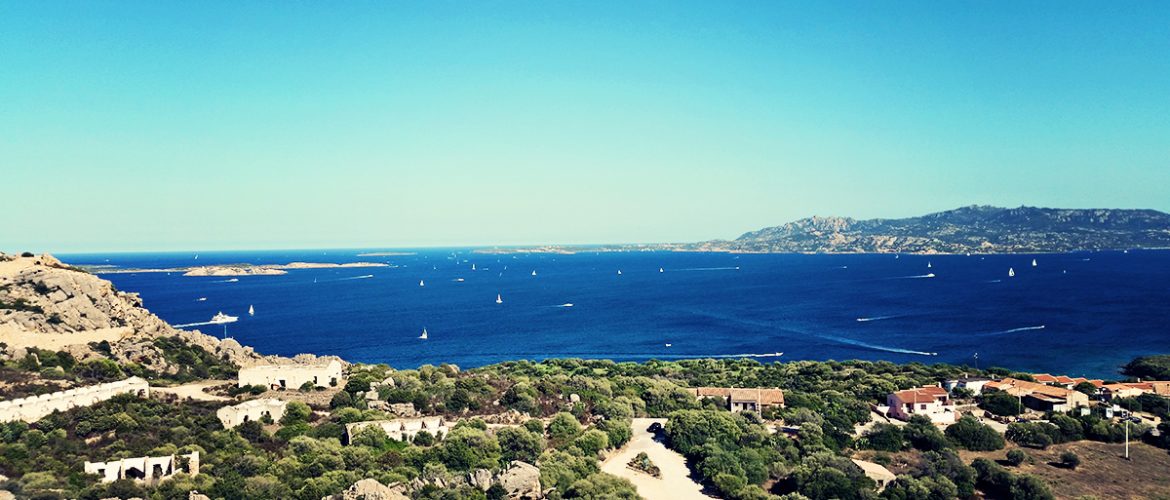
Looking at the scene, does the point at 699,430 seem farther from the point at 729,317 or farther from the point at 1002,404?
the point at 729,317

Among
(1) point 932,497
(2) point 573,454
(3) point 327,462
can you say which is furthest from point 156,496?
(1) point 932,497

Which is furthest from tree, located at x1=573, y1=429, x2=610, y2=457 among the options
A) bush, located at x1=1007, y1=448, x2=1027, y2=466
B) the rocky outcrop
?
bush, located at x1=1007, y1=448, x2=1027, y2=466

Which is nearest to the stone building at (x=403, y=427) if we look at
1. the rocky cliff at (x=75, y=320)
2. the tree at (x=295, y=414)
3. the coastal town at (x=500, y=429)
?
the coastal town at (x=500, y=429)

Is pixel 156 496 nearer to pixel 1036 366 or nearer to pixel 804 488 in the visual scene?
pixel 804 488

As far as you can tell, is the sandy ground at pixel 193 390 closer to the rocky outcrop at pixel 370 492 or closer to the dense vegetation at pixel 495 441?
the dense vegetation at pixel 495 441

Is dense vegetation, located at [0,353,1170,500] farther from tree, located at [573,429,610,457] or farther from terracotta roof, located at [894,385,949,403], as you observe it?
terracotta roof, located at [894,385,949,403]

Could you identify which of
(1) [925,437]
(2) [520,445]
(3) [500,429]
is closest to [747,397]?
(1) [925,437]
